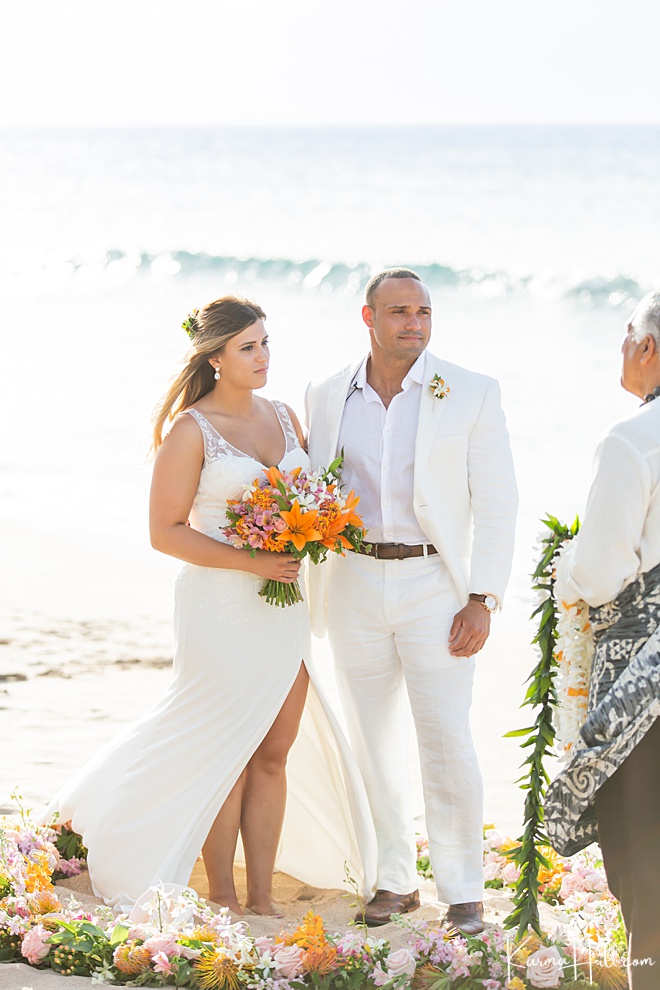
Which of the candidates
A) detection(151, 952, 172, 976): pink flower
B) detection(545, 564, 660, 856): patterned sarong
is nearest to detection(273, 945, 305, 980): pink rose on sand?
detection(151, 952, 172, 976): pink flower

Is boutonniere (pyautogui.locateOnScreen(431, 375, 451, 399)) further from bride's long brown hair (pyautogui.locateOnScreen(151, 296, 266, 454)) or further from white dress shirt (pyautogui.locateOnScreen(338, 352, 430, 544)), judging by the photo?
bride's long brown hair (pyautogui.locateOnScreen(151, 296, 266, 454))

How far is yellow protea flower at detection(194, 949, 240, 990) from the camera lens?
12.9 ft

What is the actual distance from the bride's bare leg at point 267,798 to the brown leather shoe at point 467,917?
0.73 meters

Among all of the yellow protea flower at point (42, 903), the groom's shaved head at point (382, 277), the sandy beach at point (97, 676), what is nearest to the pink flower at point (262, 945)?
the sandy beach at point (97, 676)

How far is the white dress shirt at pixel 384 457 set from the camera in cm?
483

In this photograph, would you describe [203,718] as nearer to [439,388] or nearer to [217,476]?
[217,476]

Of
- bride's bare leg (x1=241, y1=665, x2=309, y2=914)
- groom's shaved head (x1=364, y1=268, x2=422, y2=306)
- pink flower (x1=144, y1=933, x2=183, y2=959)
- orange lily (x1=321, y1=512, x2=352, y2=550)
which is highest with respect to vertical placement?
groom's shaved head (x1=364, y1=268, x2=422, y2=306)

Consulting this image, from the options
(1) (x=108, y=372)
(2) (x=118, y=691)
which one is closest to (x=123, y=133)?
(1) (x=108, y=372)

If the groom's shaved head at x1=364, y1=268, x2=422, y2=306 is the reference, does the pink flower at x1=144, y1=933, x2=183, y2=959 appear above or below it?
below

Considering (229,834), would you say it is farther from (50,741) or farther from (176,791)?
(50,741)

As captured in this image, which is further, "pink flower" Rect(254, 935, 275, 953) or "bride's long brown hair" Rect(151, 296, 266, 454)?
"bride's long brown hair" Rect(151, 296, 266, 454)

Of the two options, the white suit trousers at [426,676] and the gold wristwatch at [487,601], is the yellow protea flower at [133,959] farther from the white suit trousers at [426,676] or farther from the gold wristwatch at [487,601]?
the gold wristwatch at [487,601]

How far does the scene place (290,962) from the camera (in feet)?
13.0

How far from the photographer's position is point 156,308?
2769cm
